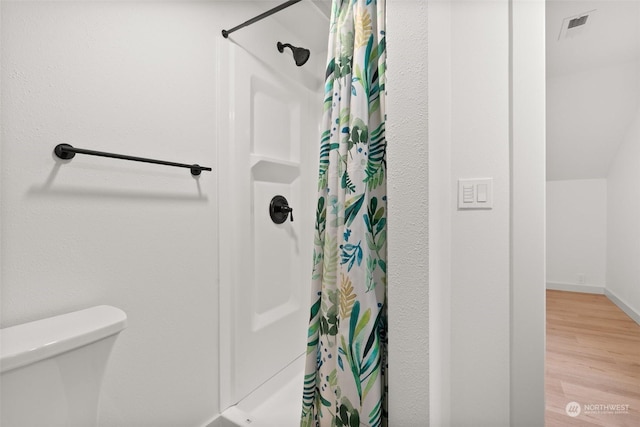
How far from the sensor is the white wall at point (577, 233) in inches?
147

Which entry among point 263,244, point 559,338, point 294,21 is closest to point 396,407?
point 263,244

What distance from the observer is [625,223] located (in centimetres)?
315

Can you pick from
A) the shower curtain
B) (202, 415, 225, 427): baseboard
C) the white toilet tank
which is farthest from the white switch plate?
(202, 415, 225, 427): baseboard

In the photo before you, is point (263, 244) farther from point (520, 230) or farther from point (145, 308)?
point (520, 230)

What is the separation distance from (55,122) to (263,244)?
98 centimetres

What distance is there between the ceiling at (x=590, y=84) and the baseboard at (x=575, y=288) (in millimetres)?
1409

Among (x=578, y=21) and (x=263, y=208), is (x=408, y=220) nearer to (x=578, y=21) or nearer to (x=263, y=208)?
(x=263, y=208)

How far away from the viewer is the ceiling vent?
6.96 ft

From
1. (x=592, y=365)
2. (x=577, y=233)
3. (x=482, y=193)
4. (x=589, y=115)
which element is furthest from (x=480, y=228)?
(x=577, y=233)

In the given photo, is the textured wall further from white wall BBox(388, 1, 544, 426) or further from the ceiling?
the ceiling

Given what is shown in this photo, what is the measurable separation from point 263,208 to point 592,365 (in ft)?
7.95

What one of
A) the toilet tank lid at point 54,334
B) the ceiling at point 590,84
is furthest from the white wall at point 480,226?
the ceiling at point 590,84

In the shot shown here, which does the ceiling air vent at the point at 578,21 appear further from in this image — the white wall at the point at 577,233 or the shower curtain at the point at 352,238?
the white wall at the point at 577,233

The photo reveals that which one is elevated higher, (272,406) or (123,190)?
(123,190)
